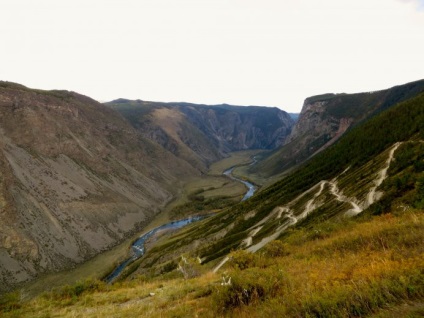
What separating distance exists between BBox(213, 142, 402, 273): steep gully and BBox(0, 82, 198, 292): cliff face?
180 feet

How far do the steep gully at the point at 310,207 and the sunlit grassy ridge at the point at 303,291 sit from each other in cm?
2662

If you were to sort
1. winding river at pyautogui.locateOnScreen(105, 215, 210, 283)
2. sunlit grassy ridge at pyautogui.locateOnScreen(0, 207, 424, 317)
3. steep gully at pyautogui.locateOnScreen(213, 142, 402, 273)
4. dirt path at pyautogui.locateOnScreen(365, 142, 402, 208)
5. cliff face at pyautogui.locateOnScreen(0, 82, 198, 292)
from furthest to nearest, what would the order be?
winding river at pyautogui.locateOnScreen(105, 215, 210, 283), cliff face at pyautogui.locateOnScreen(0, 82, 198, 292), steep gully at pyautogui.locateOnScreen(213, 142, 402, 273), dirt path at pyautogui.locateOnScreen(365, 142, 402, 208), sunlit grassy ridge at pyautogui.locateOnScreen(0, 207, 424, 317)

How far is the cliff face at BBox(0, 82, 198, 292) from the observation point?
80.9m

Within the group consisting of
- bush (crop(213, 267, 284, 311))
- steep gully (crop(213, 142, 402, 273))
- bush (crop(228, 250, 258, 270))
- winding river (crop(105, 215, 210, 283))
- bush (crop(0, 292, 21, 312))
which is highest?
bush (crop(213, 267, 284, 311))

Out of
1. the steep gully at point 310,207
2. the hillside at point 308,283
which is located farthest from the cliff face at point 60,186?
the hillside at point 308,283

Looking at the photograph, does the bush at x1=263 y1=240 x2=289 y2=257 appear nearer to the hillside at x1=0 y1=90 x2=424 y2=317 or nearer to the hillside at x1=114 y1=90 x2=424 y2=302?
the hillside at x1=0 y1=90 x2=424 y2=317

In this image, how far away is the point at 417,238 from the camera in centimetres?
1301

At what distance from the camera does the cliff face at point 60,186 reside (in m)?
80.9

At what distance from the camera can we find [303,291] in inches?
396

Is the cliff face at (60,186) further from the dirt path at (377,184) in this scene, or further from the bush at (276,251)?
the dirt path at (377,184)

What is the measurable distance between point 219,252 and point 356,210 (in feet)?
102

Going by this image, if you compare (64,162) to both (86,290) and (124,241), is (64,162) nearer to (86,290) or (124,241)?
(124,241)

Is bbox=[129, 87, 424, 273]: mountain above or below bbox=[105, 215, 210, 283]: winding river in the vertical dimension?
above

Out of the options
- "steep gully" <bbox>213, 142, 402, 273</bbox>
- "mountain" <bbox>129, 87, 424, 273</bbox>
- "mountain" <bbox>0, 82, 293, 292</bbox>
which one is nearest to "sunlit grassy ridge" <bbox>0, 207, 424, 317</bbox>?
"mountain" <bbox>129, 87, 424, 273</bbox>
